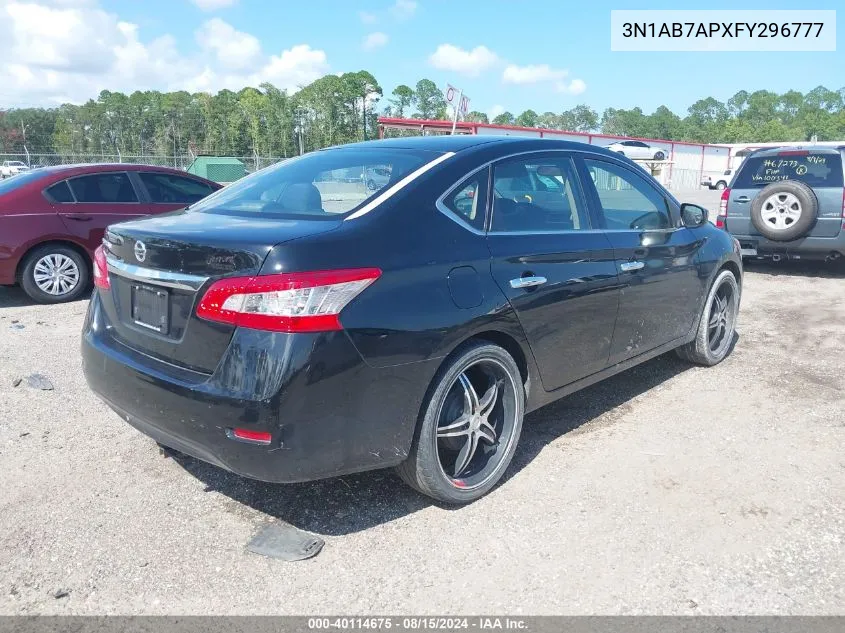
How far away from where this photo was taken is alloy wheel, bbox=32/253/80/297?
7.52 m

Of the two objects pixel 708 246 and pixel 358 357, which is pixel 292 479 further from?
pixel 708 246

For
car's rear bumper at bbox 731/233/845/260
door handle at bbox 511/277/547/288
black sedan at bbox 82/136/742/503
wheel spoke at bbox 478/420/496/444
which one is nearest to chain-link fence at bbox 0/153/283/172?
car's rear bumper at bbox 731/233/845/260

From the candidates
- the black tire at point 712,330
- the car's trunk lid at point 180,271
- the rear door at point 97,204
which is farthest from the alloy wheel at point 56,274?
the black tire at point 712,330

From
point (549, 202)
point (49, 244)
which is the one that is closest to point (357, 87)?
point (49, 244)

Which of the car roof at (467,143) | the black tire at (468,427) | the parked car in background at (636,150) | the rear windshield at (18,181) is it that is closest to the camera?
the black tire at (468,427)

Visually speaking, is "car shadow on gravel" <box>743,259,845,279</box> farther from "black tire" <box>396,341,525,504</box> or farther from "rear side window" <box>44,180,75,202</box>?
"rear side window" <box>44,180,75,202</box>

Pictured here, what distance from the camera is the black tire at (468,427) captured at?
9.80ft

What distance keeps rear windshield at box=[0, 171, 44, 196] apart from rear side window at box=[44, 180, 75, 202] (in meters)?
0.20

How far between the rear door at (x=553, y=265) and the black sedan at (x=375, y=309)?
0.04ft

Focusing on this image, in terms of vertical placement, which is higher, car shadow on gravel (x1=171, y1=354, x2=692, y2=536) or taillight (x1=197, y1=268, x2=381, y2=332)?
taillight (x1=197, y1=268, x2=381, y2=332)

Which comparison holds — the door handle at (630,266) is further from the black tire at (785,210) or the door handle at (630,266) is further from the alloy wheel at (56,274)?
the alloy wheel at (56,274)

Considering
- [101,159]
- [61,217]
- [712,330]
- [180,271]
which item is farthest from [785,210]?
[101,159]

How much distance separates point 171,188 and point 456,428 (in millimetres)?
6465

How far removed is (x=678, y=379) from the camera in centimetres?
520
